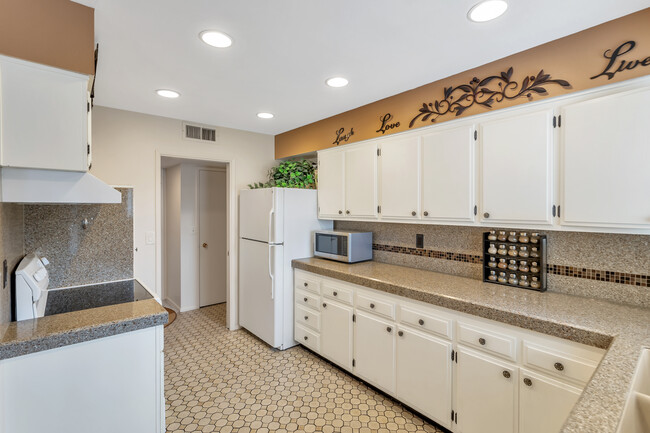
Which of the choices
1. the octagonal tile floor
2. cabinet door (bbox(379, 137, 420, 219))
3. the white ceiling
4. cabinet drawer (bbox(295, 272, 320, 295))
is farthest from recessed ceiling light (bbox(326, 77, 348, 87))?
the octagonal tile floor

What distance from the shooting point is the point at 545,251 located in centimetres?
203

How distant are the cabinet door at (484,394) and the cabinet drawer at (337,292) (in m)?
0.98

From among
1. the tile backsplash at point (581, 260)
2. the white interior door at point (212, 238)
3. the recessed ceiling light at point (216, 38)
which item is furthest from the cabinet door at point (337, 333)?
the white interior door at point (212, 238)

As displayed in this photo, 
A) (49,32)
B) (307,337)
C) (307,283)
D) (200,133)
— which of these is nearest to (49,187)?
(49,32)

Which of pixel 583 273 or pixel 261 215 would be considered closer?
pixel 583 273

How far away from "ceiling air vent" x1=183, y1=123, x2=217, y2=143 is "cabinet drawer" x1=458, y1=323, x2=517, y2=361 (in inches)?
125

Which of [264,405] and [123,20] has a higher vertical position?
[123,20]

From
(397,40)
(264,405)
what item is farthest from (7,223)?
(397,40)

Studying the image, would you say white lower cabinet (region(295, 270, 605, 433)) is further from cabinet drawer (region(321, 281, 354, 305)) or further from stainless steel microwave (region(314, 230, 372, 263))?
stainless steel microwave (region(314, 230, 372, 263))

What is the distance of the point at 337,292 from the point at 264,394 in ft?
3.25

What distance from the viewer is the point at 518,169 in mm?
1948

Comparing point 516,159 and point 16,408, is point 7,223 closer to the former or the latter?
point 16,408

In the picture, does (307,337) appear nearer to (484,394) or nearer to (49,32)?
(484,394)

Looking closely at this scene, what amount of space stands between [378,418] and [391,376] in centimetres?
29
